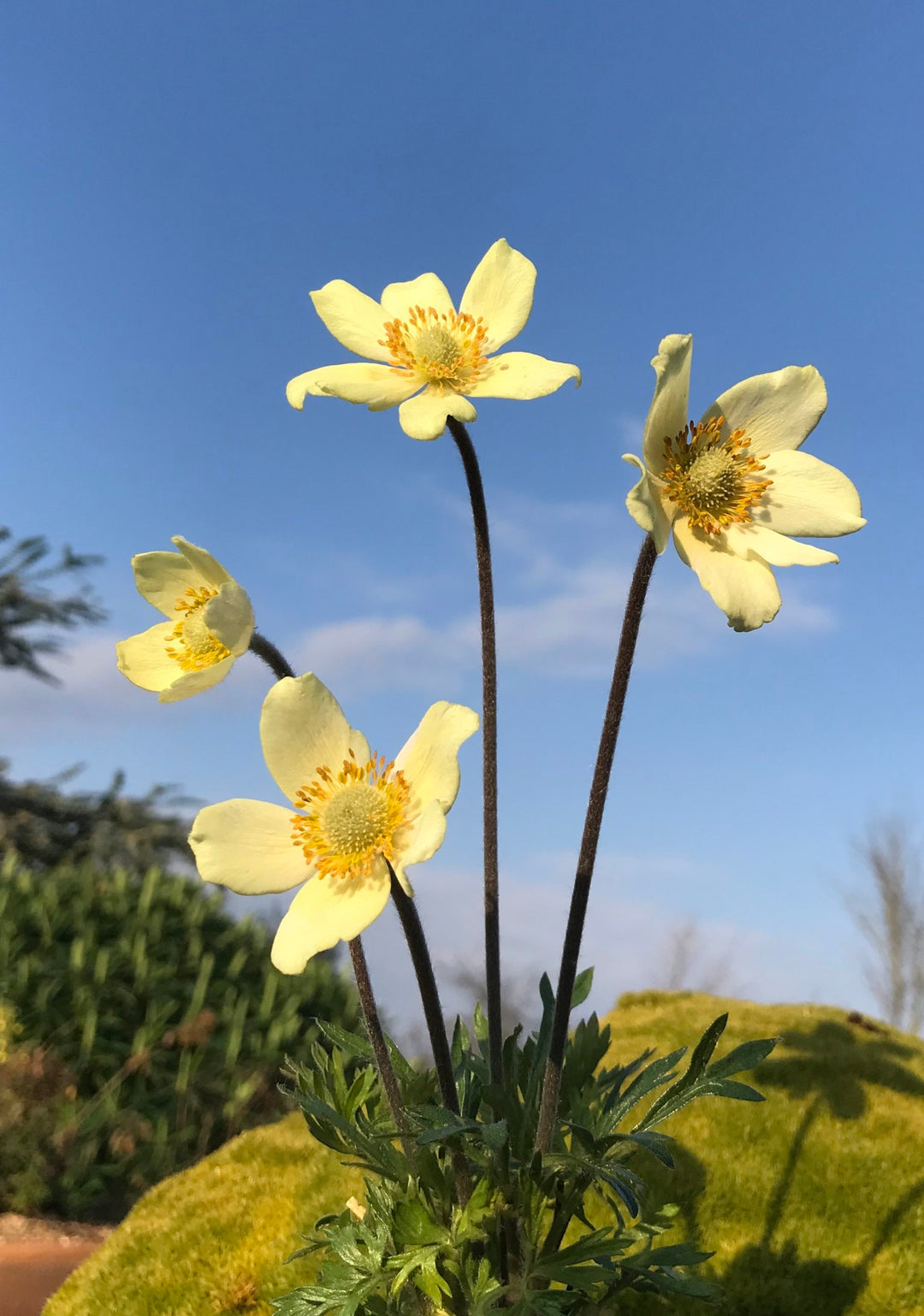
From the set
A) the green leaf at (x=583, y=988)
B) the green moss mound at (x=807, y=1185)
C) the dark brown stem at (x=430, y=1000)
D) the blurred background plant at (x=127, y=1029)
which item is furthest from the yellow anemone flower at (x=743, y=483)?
the blurred background plant at (x=127, y=1029)

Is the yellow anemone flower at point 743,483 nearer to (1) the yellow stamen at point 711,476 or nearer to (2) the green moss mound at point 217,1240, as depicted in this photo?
(1) the yellow stamen at point 711,476

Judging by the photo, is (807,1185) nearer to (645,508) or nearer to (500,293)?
(645,508)

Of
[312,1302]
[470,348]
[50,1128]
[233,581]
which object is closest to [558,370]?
[470,348]

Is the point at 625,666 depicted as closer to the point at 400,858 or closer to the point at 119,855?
the point at 400,858

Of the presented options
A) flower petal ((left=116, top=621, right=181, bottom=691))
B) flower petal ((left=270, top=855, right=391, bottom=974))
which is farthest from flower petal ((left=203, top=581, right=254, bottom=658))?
flower petal ((left=270, top=855, right=391, bottom=974))

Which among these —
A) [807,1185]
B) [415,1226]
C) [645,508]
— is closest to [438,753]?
[645,508]

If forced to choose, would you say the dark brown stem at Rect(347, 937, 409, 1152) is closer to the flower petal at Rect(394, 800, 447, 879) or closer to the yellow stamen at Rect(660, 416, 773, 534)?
the flower petal at Rect(394, 800, 447, 879)
